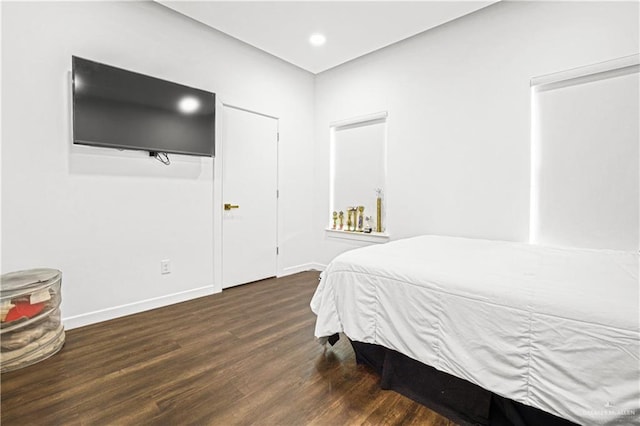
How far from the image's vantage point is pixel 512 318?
4.04 ft

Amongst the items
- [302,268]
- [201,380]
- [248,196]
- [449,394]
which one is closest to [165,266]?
[248,196]

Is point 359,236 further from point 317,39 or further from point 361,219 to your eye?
point 317,39

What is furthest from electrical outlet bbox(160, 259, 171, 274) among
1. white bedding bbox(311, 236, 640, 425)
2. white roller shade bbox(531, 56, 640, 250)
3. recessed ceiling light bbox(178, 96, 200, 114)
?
white roller shade bbox(531, 56, 640, 250)

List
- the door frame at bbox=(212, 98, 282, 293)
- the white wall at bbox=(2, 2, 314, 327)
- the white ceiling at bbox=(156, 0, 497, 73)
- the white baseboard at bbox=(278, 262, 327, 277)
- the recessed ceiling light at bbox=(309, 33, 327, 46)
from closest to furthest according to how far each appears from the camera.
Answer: the white wall at bbox=(2, 2, 314, 327) < the white ceiling at bbox=(156, 0, 497, 73) < the recessed ceiling light at bbox=(309, 33, 327, 46) < the door frame at bbox=(212, 98, 282, 293) < the white baseboard at bbox=(278, 262, 327, 277)

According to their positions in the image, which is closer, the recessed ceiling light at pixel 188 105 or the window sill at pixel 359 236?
the recessed ceiling light at pixel 188 105

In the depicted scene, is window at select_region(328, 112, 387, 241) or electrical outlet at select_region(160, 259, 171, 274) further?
window at select_region(328, 112, 387, 241)

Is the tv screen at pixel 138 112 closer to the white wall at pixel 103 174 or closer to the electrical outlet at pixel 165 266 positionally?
the white wall at pixel 103 174

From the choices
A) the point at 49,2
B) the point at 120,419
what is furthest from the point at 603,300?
the point at 49,2

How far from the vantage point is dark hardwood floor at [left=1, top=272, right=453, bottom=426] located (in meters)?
1.46

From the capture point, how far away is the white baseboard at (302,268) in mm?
4125

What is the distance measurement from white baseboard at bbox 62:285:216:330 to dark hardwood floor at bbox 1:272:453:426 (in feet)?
0.22

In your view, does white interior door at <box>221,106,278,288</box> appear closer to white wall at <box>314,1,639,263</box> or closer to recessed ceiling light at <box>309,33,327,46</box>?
recessed ceiling light at <box>309,33,327,46</box>

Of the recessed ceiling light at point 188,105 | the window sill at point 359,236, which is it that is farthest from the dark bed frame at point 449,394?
the recessed ceiling light at point 188,105

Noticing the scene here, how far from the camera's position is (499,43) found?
9.10 ft
